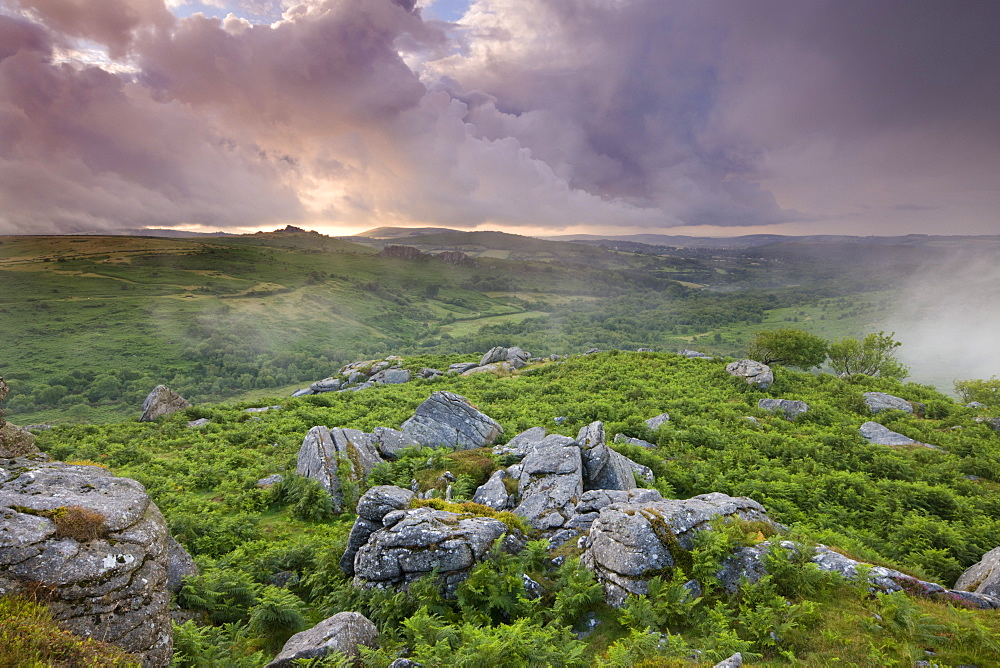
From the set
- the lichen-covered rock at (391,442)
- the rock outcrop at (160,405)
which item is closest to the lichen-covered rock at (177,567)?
the lichen-covered rock at (391,442)

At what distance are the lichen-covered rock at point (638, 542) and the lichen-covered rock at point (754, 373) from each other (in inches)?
940

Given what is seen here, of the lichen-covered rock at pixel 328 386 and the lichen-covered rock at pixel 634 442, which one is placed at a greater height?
the lichen-covered rock at pixel 634 442

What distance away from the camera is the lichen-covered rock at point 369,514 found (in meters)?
11.0

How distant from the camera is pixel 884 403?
26.4 m

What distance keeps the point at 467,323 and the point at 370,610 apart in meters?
168

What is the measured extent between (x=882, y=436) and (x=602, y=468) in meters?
18.4

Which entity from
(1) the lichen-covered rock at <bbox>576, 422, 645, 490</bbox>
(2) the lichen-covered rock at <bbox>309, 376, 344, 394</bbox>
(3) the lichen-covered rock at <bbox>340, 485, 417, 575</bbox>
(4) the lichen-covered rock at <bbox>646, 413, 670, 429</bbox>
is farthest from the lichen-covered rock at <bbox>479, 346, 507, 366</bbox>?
(3) the lichen-covered rock at <bbox>340, 485, 417, 575</bbox>

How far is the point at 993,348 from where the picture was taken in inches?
4264

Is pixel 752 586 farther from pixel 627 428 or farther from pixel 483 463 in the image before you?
pixel 627 428

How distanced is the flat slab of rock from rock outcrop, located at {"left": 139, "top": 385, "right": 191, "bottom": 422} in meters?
48.6

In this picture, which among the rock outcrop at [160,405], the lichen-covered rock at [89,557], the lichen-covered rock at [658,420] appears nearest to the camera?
the lichen-covered rock at [89,557]

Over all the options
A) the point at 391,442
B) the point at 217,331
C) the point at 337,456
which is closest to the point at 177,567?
the point at 337,456

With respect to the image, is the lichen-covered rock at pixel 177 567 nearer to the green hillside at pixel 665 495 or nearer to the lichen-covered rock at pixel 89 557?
the green hillside at pixel 665 495

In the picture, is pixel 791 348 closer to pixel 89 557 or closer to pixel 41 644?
pixel 89 557
